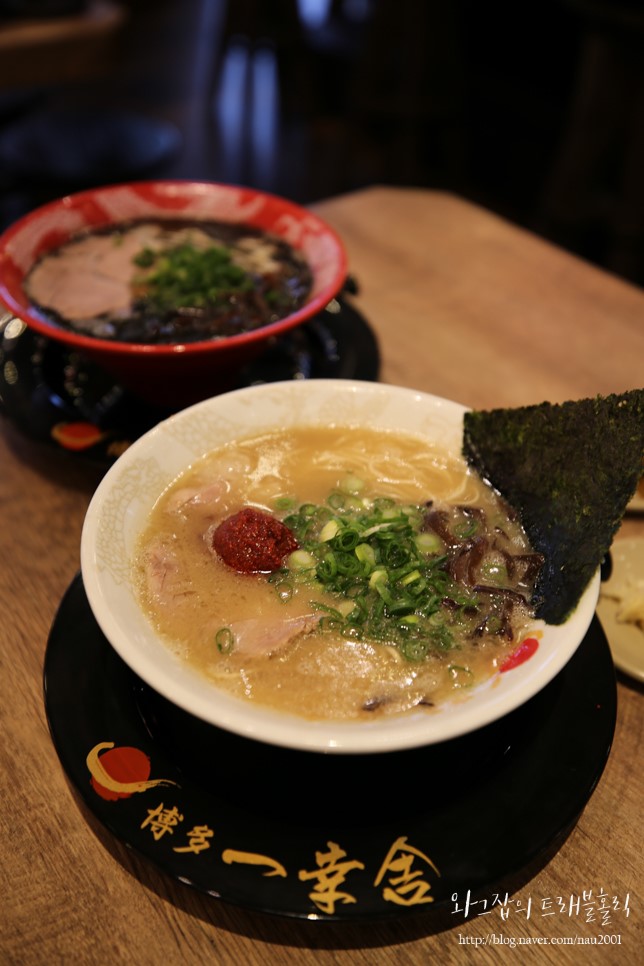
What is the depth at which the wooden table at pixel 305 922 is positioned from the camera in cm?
119

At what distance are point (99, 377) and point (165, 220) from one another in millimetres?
671

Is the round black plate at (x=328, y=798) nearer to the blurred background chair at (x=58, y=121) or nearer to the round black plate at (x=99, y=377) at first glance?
the round black plate at (x=99, y=377)

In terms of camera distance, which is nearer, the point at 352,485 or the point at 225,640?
the point at 225,640

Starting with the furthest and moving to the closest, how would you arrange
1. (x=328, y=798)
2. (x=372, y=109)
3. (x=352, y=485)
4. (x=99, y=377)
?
(x=372, y=109)
(x=99, y=377)
(x=352, y=485)
(x=328, y=798)

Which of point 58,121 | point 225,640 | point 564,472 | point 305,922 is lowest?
point 58,121

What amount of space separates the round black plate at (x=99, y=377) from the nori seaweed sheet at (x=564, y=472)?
0.61m

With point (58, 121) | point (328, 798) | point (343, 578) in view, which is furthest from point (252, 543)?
point (58, 121)

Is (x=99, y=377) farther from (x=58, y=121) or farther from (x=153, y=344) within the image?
(x=58, y=121)

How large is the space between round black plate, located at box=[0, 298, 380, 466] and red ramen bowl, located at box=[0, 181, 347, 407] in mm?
103

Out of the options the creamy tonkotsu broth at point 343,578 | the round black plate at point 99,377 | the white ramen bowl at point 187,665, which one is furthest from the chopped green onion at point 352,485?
the round black plate at point 99,377

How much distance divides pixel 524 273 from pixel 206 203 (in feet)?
3.63

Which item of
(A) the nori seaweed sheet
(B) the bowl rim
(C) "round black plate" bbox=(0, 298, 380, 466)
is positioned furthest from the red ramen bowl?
(A) the nori seaweed sheet

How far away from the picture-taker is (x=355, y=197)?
10.6 ft

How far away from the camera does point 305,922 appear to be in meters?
1.12
